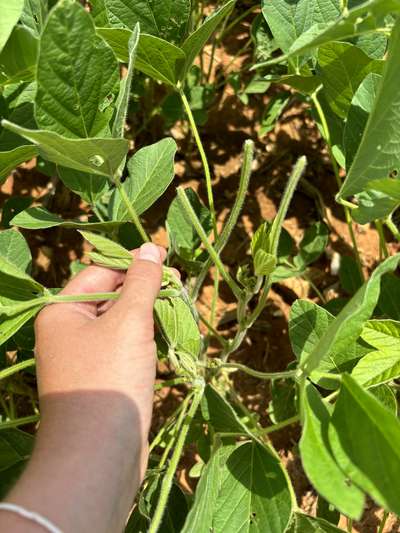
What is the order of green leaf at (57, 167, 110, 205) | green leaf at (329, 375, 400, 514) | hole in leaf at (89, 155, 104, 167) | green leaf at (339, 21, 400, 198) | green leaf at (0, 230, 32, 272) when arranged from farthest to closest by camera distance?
1. green leaf at (0, 230, 32, 272)
2. green leaf at (57, 167, 110, 205)
3. hole in leaf at (89, 155, 104, 167)
4. green leaf at (339, 21, 400, 198)
5. green leaf at (329, 375, 400, 514)

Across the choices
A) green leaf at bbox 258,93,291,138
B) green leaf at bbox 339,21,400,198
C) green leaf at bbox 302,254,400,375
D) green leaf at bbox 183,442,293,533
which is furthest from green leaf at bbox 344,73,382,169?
green leaf at bbox 183,442,293,533

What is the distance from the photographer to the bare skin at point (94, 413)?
0.80 metres

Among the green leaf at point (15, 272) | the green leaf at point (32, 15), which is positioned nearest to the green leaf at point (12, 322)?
the green leaf at point (15, 272)

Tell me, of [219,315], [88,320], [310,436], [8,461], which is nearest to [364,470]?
[310,436]

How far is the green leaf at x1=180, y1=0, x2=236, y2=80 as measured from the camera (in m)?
0.90

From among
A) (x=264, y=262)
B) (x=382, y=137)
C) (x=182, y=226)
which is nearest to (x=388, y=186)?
(x=382, y=137)

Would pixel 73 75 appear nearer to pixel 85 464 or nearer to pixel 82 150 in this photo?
pixel 82 150

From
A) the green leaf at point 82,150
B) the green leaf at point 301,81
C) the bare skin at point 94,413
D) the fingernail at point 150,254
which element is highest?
the green leaf at point 82,150

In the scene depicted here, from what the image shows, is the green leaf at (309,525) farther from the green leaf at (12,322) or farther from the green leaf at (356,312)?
the green leaf at (12,322)

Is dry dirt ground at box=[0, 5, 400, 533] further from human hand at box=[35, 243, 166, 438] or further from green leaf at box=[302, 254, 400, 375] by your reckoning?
green leaf at box=[302, 254, 400, 375]

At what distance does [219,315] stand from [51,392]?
2.89 ft

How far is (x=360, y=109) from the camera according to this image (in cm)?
101

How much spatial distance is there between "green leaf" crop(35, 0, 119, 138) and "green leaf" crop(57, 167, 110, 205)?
17cm

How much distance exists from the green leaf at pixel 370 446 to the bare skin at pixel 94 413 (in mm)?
330
